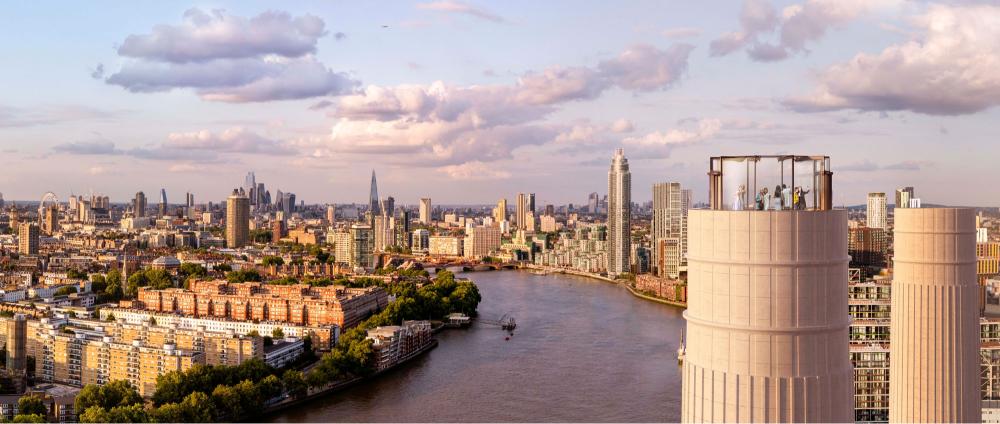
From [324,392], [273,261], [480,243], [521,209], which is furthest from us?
[521,209]

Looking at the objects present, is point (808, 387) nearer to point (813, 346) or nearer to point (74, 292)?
point (813, 346)

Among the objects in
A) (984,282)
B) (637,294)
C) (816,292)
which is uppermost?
(816,292)

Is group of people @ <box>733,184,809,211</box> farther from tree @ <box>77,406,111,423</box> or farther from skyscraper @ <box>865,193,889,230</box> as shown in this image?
skyscraper @ <box>865,193,889,230</box>

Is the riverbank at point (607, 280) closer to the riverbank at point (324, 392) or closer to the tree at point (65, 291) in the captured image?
the riverbank at point (324, 392)

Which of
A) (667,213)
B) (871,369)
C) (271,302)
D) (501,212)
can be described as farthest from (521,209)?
(871,369)

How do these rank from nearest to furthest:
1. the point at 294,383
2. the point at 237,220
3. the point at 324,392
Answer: the point at 294,383
the point at 324,392
the point at 237,220

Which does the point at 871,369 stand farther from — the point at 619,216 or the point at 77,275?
the point at 619,216

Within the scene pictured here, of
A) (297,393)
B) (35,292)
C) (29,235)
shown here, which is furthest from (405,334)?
(29,235)
